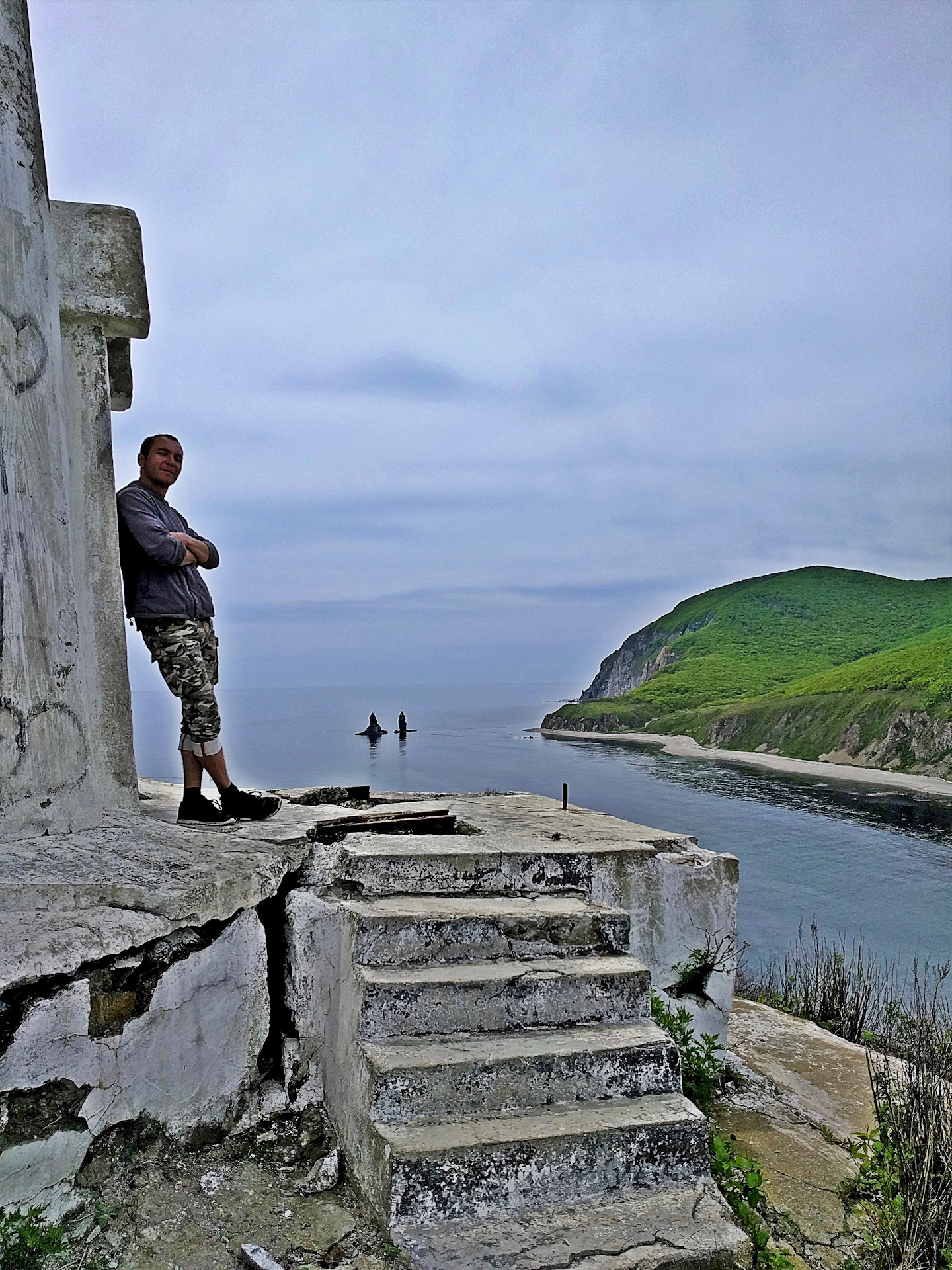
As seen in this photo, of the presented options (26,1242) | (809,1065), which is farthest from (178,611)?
(809,1065)

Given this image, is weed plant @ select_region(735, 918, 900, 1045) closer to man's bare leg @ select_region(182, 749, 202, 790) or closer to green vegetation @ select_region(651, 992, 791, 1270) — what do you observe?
green vegetation @ select_region(651, 992, 791, 1270)

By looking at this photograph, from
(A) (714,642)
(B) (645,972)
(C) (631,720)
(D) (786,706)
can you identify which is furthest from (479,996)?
(A) (714,642)

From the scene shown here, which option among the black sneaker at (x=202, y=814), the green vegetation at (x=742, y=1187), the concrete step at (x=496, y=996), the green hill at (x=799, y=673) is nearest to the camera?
the green vegetation at (x=742, y=1187)

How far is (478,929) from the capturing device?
379 centimetres

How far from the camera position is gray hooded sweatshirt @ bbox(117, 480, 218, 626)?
14.6 feet

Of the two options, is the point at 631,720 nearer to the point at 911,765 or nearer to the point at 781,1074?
the point at 911,765

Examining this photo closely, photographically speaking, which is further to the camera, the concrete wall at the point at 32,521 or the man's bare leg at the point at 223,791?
the man's bare leg at the point at 223,791

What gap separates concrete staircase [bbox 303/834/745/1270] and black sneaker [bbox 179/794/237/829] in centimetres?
84

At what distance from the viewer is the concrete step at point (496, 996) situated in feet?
11.3

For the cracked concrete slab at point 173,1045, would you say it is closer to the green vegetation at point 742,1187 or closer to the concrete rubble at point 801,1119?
the green vegetation at point 742,1187

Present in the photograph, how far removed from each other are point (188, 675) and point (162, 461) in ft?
3.85

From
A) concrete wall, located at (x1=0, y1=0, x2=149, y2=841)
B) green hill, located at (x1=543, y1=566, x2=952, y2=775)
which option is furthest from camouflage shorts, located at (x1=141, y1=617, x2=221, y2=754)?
green hill, located at (x1=543, y1=566, x2=952, y2=775)

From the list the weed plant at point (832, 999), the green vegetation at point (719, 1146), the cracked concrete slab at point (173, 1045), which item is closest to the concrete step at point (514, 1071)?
the green vegetation at point (719, 1146)

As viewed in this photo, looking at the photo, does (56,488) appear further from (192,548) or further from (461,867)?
(461,867)
